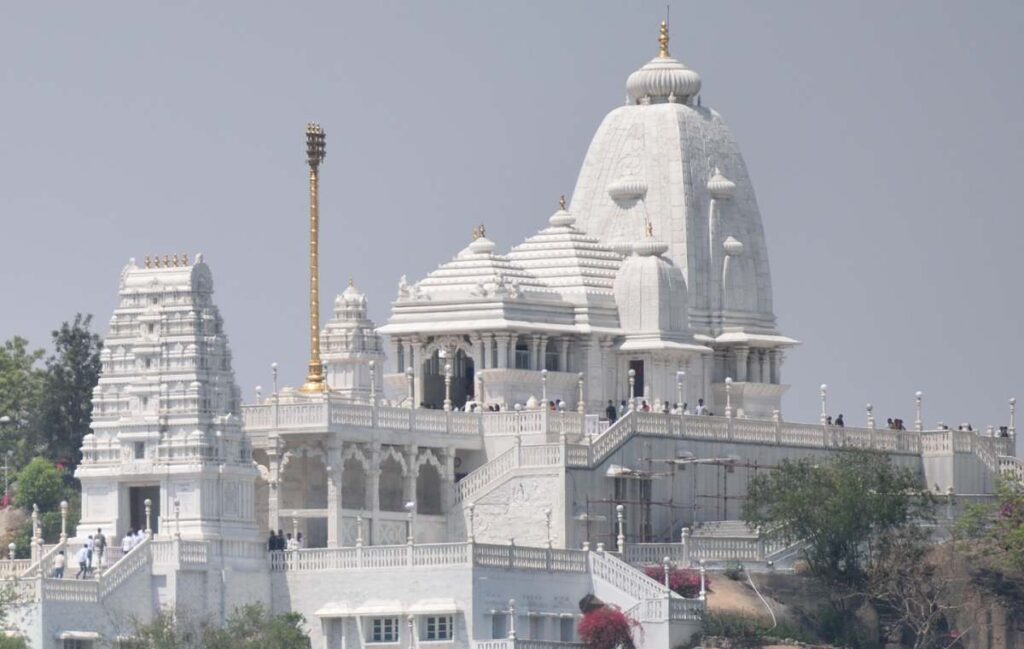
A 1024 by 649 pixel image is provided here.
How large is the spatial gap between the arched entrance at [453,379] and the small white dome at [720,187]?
12.1 metres

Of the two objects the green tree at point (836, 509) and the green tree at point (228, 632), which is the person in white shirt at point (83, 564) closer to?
the green tree at point (228, 632)

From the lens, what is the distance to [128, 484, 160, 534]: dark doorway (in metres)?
125

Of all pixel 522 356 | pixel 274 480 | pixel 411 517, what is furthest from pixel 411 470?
pixel 522 356

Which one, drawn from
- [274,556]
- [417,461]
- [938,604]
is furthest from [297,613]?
[938,604]

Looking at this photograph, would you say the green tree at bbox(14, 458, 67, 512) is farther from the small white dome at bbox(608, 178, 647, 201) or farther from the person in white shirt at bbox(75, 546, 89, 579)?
the small white dome at bbox(608, 178, 647, 201)

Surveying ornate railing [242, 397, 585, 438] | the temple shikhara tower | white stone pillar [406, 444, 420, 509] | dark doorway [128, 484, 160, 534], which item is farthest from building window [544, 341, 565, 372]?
dark doorway [128, 484, 160, 534]

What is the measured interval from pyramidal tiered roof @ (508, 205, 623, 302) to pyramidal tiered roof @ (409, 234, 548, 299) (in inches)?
32.9

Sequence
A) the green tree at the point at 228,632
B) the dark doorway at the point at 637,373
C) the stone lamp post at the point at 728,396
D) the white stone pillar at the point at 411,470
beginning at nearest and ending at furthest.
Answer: the green tree at the point at 228,632 → the white stone pillar at the point at 411,470 → the stone lamp post at the point at 728,396 → the dark doorway at the point at 637,373

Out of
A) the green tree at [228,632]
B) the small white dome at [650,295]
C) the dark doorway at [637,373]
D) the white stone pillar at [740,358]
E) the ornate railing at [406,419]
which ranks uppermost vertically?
the small white dome at [650,295]

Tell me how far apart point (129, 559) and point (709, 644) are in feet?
55.1

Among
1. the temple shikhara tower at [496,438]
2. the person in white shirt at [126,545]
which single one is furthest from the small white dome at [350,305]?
the person in white shirt at [126,545]

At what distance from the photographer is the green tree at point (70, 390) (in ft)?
491

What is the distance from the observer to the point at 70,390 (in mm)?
149500

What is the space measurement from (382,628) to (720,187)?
3143cm
